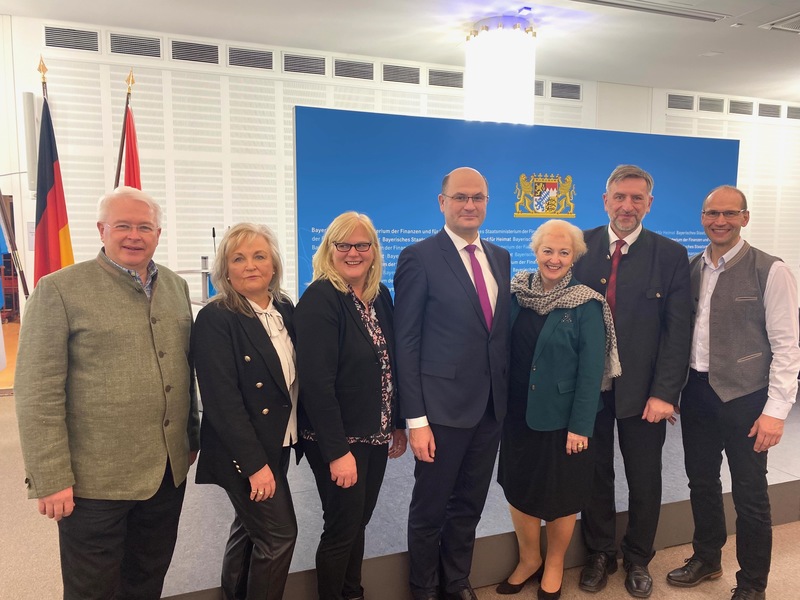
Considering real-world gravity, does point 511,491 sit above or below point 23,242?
below

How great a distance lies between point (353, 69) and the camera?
231 inches

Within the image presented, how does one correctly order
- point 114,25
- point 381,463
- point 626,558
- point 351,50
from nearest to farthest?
point 381,463 < point 626,558 < point 114,25 < point 351,50

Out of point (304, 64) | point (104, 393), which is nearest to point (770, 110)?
point (304, 64)

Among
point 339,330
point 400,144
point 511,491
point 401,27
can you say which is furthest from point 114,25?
point 511,491

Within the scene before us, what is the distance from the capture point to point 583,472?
2133 millimetres

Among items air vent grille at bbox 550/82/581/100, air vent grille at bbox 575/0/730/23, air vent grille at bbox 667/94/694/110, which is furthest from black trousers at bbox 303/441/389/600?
air vent grille at bbox 667/94/694/110

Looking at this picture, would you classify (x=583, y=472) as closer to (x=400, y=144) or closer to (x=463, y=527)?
(x=463, y=527)

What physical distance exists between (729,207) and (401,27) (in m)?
3.79

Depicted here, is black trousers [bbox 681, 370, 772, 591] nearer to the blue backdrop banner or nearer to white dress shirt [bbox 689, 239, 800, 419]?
white dress shirt [bbox 689, 239, 800, 419]

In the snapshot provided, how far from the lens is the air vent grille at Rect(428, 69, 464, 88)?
20.2 ft

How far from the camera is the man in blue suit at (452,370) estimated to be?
6.30ft

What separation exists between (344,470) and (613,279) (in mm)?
1281

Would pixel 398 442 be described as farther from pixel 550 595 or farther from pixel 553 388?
pixel 550 595

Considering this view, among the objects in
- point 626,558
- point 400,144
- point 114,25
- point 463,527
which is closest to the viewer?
point 463,527
